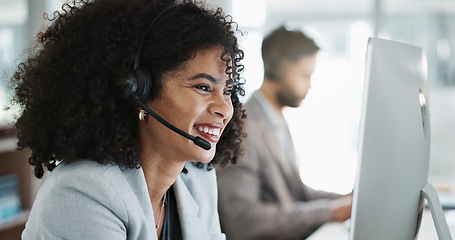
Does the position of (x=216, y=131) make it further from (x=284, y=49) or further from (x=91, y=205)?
(x=284, y=49)

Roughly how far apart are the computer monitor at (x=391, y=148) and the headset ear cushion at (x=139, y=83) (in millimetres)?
458

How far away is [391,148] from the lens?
0.73 m

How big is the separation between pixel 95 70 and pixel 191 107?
0.69 ft

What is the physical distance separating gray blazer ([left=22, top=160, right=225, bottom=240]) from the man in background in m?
0.72

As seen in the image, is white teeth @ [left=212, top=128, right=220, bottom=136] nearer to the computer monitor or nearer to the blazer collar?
the blazer collar

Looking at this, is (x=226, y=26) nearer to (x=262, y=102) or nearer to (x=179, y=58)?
(x=179, y=58)

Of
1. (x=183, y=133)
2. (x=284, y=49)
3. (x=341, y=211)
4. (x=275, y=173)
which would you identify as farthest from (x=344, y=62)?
(x=183, y=133)

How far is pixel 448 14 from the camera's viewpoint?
3.71 m

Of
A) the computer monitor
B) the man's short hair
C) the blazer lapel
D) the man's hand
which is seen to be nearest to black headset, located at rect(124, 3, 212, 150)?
the blazer lapel

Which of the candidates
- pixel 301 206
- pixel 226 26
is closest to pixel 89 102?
pixel 226 26

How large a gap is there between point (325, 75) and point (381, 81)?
3.28 metres

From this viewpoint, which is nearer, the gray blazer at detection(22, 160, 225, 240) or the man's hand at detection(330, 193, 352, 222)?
the gray blazer at detection(22, 160, 225, 240)

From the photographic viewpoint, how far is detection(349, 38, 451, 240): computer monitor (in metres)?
0.70

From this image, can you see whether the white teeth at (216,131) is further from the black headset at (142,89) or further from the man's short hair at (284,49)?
the man's short hair at (284,49)
